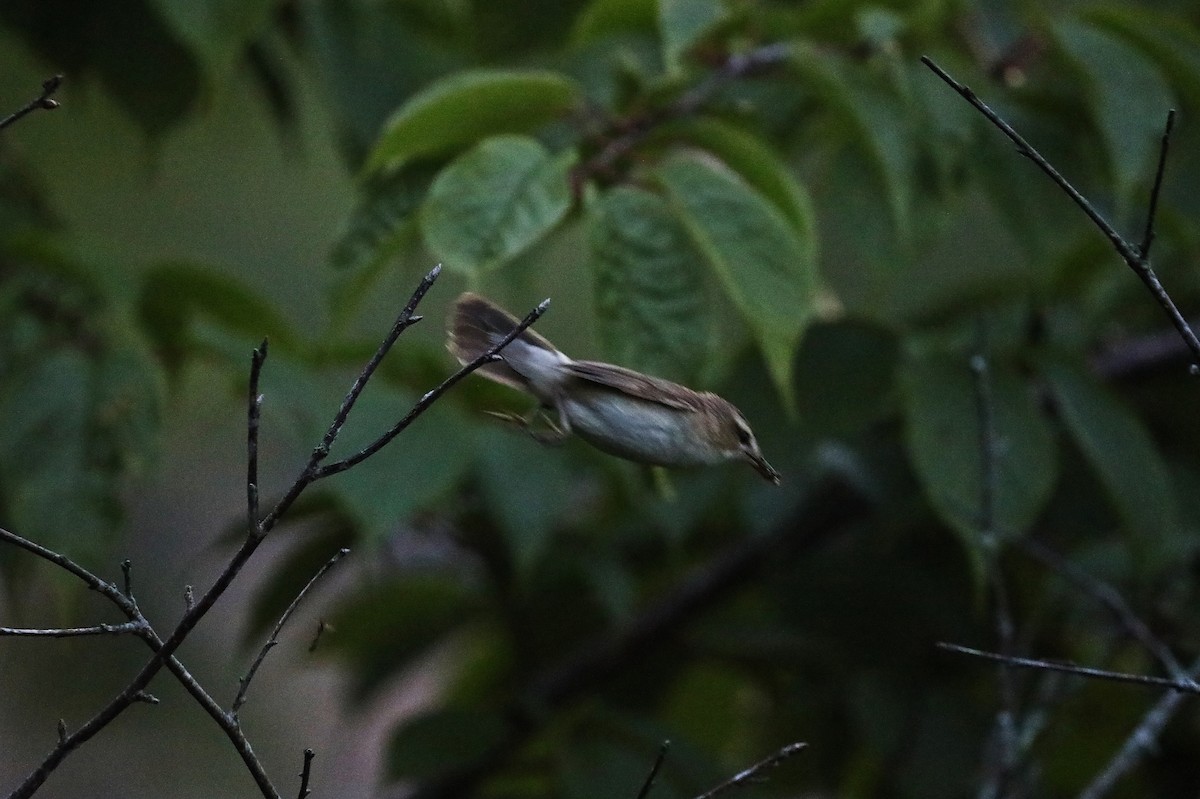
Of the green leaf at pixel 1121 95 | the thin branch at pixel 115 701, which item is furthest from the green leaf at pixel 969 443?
the thin branch at pixel 115 701

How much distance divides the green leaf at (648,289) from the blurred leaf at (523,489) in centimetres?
64

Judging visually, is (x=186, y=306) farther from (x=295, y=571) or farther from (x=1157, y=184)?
(x=1157, y=184)

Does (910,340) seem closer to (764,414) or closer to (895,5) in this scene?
(764,414)

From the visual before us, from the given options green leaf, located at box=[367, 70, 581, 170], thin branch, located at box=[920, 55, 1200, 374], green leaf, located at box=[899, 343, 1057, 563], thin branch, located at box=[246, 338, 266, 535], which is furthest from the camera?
green leaf, located at box=[899, 343, 1057, 563]

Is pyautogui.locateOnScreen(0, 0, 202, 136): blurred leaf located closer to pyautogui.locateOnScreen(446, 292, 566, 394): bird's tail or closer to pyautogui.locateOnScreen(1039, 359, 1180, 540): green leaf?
pyautogui.locateOnScreen(446, 292, 566, 394): bird's tail

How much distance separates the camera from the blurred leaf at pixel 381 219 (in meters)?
1.93

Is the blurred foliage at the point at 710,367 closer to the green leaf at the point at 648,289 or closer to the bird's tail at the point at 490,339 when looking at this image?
the green leaf at the point at 648,289

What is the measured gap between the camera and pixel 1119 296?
2.70 metres

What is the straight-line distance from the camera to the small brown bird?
46.9 inches

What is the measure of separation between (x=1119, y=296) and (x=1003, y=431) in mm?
629

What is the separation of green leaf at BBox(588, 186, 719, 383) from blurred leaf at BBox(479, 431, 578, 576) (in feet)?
2.11

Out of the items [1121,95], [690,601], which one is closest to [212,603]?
[1121,95]

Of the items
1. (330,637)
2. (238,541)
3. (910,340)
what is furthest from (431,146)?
(330,637)

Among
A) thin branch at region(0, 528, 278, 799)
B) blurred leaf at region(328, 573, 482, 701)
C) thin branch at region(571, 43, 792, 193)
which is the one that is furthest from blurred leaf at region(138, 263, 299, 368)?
thin branch at region(0, 528, 278, 799)
